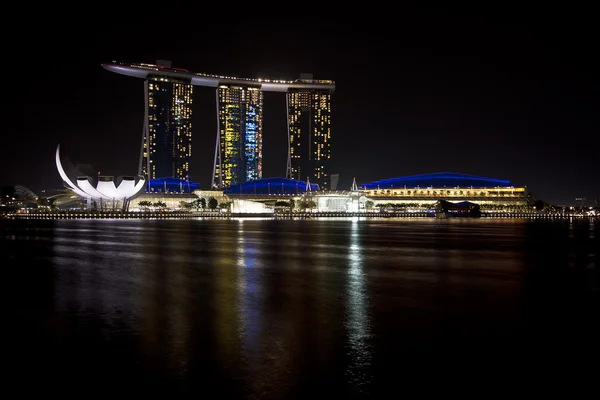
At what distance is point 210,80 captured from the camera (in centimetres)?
16125

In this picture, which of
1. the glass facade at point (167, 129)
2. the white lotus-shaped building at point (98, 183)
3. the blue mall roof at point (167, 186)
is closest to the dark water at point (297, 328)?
the white lotus-shaped building at point (98, 183)

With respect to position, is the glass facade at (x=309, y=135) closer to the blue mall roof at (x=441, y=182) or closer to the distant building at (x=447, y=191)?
the blue mall roof at (x=441, y=182)

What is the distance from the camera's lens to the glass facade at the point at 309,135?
172 meters

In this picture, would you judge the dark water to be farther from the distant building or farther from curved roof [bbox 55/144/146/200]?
the distant building

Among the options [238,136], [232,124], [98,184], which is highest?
[232,124]

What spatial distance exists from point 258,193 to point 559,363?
12397cm

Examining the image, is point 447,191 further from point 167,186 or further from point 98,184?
point 98,184

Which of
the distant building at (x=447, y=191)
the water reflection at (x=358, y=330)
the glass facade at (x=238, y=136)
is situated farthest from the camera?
the glass facade at (x=238, y=136)

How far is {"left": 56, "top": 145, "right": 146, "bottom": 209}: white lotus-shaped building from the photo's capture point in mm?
92438

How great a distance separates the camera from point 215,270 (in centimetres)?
1875

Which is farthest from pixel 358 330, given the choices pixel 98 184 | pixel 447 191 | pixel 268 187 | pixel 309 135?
pixel 309 135

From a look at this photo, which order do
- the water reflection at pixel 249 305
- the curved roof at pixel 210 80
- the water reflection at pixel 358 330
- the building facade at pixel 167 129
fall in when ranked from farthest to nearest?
the building facade at pixel 167 129 → the curved roof at pixel 210 80 → the water reflection at pixel 249 305 → the water reflection at pixel 358 330

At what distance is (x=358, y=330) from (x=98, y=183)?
9089 cm

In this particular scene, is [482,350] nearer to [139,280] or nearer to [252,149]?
[139,280]
